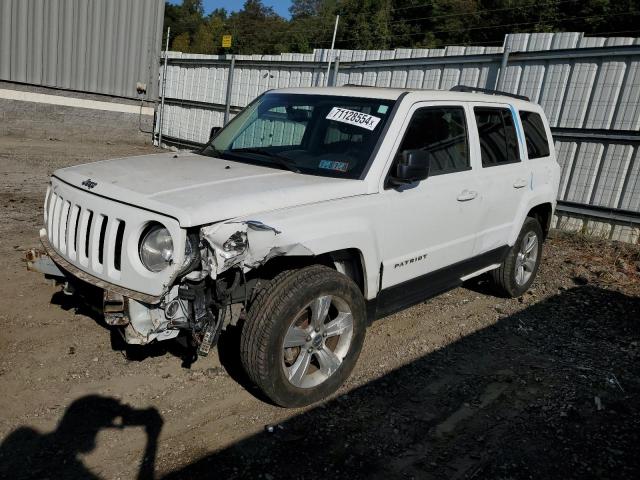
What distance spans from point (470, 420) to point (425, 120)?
214cm

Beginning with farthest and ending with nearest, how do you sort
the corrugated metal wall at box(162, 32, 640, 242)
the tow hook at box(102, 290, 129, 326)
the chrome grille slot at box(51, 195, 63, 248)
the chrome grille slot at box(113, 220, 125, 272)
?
the corrugated metal wall at box(162, 32, 640, 242)
the chrome grille slot at box(51, 195, 63, 248)
the chrome grille slot at box(113, 220, 125, 272)
the tow hook at box(102, 290, 129, 326)

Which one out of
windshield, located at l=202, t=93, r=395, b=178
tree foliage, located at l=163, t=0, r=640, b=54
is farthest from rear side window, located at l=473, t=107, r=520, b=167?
tree foliage, located at l=163, t=0, r=640, b=54

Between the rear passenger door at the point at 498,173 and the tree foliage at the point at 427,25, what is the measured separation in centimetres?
1620

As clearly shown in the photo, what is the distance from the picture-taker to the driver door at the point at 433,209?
3625 millimetres

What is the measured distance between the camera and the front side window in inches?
152

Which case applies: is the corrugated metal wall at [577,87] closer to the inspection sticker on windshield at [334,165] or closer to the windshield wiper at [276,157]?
the inspection sticker on windshield at [334,165]

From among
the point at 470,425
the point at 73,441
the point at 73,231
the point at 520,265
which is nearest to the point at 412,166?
the point at 470,425

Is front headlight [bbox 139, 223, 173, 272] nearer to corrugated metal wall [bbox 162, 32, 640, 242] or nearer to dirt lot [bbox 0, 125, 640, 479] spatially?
dirt lot [bbox 0, 125, 640, 479]

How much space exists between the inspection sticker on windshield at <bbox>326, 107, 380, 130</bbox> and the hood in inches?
21.7

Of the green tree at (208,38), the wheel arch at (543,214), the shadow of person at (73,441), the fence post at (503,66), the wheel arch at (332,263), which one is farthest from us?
the green tree at (208,38)

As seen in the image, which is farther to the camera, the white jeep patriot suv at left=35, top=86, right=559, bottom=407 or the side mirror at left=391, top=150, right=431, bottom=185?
the side mirror at left=391, top=150, right=431, bottom=185

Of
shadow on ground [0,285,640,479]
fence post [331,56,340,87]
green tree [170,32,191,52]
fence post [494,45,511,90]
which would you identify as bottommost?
shadow on ground [0,285,640,479]

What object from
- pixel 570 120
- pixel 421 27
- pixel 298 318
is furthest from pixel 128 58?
pixel 421 27

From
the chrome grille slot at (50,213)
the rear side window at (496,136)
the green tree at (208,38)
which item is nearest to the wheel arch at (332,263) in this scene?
the chrome grille slot at (50,213)
